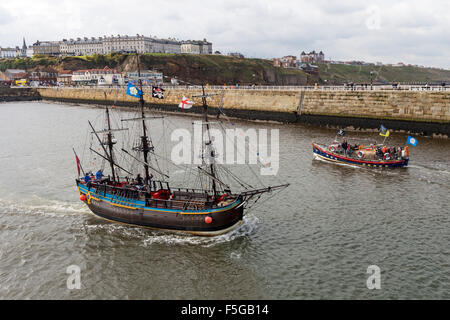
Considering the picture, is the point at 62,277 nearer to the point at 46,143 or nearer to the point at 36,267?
the point at 36,267

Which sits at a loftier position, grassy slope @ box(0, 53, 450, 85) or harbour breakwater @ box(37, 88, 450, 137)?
grassy slope @ box(0, 53, 450, 85)

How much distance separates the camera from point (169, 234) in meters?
26.0

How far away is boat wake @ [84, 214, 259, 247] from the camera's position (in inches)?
972

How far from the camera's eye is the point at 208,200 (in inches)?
1032

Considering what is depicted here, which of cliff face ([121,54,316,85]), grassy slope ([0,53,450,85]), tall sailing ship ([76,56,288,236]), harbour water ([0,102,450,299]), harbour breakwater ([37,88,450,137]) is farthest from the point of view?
grassy slope ([0,53,450,85])

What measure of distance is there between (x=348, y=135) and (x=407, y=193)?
2694 centimetres

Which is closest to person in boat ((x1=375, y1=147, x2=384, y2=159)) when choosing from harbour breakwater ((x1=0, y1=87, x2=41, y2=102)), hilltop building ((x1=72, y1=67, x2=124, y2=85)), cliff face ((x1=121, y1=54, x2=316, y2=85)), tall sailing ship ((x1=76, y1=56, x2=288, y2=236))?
tall sailing ship ((x1=76, y1=56, x2=288, y2=236))

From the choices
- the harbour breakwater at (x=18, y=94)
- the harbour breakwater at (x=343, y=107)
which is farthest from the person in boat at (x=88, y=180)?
the harbour breakwater at (x=18, y=94)

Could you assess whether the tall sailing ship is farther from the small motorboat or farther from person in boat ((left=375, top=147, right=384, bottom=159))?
person in boat ((left=375, top=147, right=384, bottom=159))

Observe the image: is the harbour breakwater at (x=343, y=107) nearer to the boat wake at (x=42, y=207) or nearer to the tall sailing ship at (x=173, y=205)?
the boat wake at (x=42, y=207)

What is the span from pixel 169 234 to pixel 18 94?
15491 centimetres

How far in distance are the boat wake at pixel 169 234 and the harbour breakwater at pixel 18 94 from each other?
142647 mm

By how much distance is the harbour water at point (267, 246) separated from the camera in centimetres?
1928

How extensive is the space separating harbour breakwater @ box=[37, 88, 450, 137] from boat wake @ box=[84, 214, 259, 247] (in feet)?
85.5
